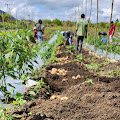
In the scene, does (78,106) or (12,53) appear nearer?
(78,106)

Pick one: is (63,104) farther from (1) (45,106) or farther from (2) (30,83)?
(2) (30,83)

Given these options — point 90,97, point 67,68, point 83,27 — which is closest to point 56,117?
point 90,97

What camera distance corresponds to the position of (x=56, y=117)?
1878 mm

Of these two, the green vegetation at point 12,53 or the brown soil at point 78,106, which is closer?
the brown soil at point 78,106

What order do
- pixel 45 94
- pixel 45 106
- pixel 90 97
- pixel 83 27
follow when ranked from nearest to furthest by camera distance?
pixel 45 106 → pixel 90 97 → pixel 45 94 → pixel 83 27

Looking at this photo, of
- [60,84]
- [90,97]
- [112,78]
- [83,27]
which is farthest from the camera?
[83,27]

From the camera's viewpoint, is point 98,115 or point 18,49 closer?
point 98,115

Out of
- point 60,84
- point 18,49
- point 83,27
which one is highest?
point 83,27

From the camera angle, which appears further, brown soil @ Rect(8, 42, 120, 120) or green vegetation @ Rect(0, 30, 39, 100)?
green vegetation @ Rect(0, 30, 39, 100)

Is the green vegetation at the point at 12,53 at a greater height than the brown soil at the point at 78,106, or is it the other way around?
the green vegetation at the point at 12,53

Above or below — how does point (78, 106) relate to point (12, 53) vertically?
below

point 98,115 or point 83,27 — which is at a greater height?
point 83,27

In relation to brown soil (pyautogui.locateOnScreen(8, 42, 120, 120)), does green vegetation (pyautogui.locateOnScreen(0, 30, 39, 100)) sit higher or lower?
higher

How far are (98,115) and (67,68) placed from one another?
2762 millimetres
